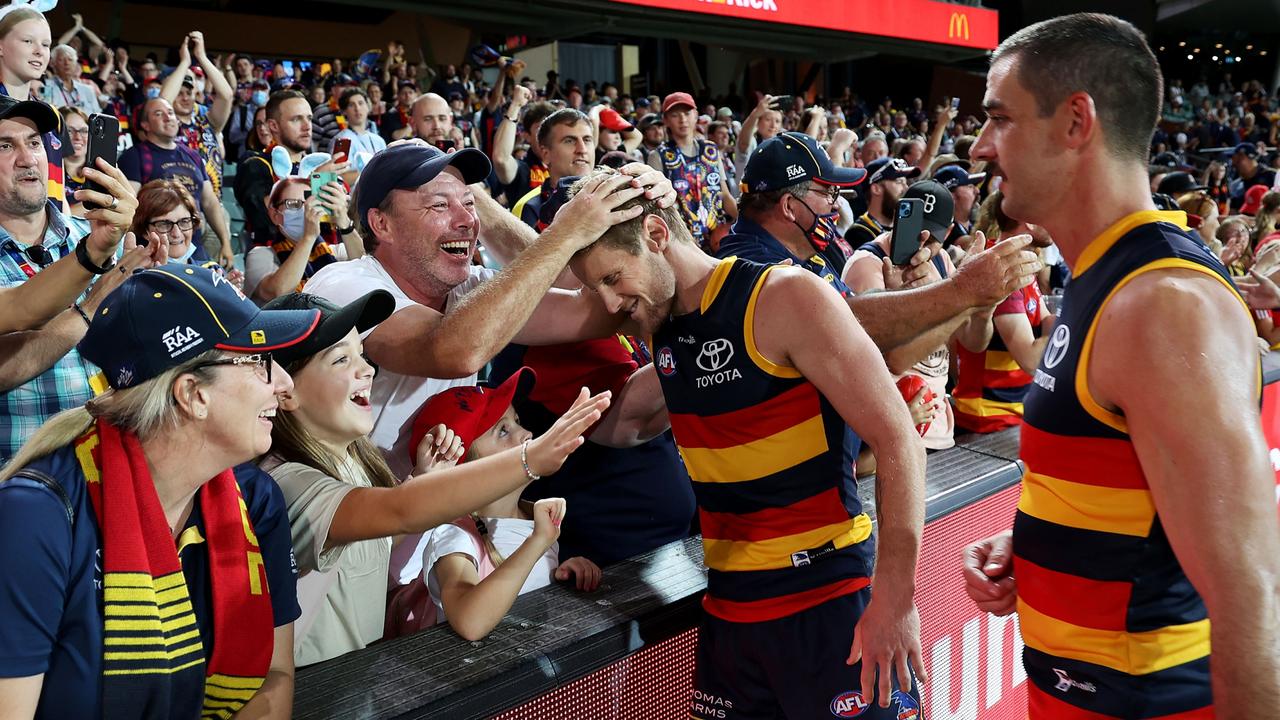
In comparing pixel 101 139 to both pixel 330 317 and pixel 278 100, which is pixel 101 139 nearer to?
pixel 330 317

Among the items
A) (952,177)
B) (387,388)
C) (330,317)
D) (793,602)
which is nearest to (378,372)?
(387,388)

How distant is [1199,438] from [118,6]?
2221cm

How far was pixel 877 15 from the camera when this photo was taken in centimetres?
2116

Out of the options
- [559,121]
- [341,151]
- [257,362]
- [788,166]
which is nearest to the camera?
[257,362]

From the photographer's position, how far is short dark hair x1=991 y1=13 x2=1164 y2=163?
1.74m

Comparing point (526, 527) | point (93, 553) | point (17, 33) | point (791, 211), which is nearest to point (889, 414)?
point (526, 527)

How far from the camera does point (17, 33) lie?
4.73 meters

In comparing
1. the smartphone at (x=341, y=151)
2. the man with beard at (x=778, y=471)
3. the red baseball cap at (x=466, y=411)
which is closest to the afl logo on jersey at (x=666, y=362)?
the man with beard at (x=778, y=471)

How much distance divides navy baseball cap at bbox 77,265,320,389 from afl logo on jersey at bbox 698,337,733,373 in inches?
36.7

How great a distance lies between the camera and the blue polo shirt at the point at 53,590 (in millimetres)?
1525

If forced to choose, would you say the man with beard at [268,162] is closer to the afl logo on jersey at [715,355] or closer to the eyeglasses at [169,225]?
the eyeglasses at [169,225]

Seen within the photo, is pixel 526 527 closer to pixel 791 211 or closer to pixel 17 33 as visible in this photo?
pixel 791 211

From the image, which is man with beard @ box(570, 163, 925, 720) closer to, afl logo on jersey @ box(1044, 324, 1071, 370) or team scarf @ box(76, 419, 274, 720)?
afl logo on jersey @ box(1044, 324, 1071, 370)

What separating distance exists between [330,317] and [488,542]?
78 centimetres
